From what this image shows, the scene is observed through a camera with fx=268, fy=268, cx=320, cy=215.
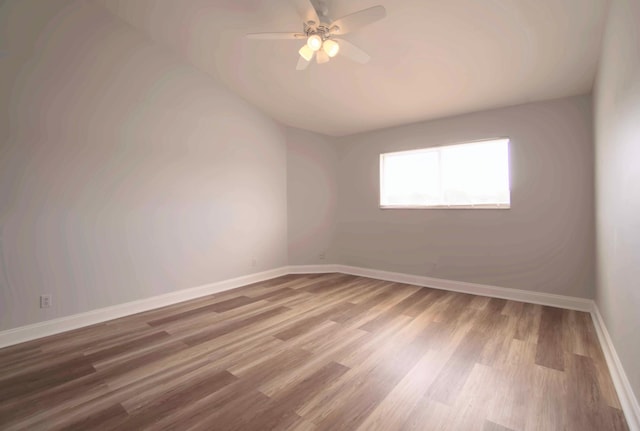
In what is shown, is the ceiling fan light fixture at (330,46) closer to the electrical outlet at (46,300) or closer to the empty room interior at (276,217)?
the empty room interior at (276,217)

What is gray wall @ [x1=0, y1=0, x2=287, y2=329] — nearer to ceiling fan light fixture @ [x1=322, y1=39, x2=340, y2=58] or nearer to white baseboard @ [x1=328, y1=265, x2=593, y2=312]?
ceiling fan light fixture @ [x1=322, y1=39, x2=340, y2=58]

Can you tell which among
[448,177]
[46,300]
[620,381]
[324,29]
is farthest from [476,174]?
[46,300]

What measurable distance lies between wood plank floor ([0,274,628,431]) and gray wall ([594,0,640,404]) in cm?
40

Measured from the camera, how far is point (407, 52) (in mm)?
→ 2654

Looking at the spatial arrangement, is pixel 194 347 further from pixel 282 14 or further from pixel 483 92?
pixel 483 92

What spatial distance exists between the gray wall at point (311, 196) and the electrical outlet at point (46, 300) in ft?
10.1

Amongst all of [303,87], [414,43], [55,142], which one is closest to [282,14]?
[303,87]

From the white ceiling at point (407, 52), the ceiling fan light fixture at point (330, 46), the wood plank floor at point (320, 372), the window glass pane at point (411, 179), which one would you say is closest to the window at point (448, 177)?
the window glass pane at point (411, 179)

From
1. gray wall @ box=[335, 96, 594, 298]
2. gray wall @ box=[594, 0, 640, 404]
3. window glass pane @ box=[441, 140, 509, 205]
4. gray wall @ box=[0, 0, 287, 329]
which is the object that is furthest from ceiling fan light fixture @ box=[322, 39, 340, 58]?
window glass pane @ box=[441, 140, 509, 205]

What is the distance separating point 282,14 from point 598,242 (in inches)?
150

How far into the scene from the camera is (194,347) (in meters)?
2.30

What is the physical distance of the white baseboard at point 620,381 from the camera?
1.39m

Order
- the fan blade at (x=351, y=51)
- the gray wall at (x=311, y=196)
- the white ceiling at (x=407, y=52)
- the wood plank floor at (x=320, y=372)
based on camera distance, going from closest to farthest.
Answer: the wood plank floor at (x=320, y=372), the white ceiling at (x=407, y=52), the fan blade at (x=351, y=51), the gray wall at (x=311, y=196)

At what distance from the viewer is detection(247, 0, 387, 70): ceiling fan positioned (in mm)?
1997
